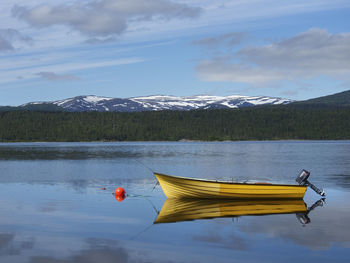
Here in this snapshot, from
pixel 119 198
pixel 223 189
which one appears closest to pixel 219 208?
pixel 223 189

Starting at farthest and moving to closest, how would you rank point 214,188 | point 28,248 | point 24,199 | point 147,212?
point 24,199 < point 214,188 < point 147,212 < point 28,248

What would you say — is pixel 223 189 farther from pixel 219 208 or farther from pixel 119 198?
pixel 119 198

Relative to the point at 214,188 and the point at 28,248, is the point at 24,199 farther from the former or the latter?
the point at 28,248

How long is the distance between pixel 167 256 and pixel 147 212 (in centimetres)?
1052

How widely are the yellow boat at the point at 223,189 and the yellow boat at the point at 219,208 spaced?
0.37 m

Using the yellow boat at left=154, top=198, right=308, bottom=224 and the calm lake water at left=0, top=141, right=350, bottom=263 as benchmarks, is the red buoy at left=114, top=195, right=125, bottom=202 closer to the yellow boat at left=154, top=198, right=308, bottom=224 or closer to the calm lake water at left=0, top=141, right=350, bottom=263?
the calm lake water at left=0, top=141, right=350, bottom=263

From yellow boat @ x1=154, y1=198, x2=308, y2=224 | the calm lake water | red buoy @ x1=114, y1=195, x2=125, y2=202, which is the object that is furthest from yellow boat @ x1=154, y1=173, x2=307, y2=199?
red buoy @ x1=114, y1=195, x2=125, y2=202

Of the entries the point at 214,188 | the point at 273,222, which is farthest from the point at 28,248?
the point at 214,188

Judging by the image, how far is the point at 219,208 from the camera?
2958 centimetres

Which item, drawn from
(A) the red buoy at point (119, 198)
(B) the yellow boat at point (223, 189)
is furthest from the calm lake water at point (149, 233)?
(B) the yellow boat at point (223, 189)

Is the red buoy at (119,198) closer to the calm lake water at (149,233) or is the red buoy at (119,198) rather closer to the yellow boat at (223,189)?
the calm lake water at (149,233)

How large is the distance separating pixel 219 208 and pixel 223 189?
2.56 m

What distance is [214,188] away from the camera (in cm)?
3191

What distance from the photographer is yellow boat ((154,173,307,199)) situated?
31.8m
